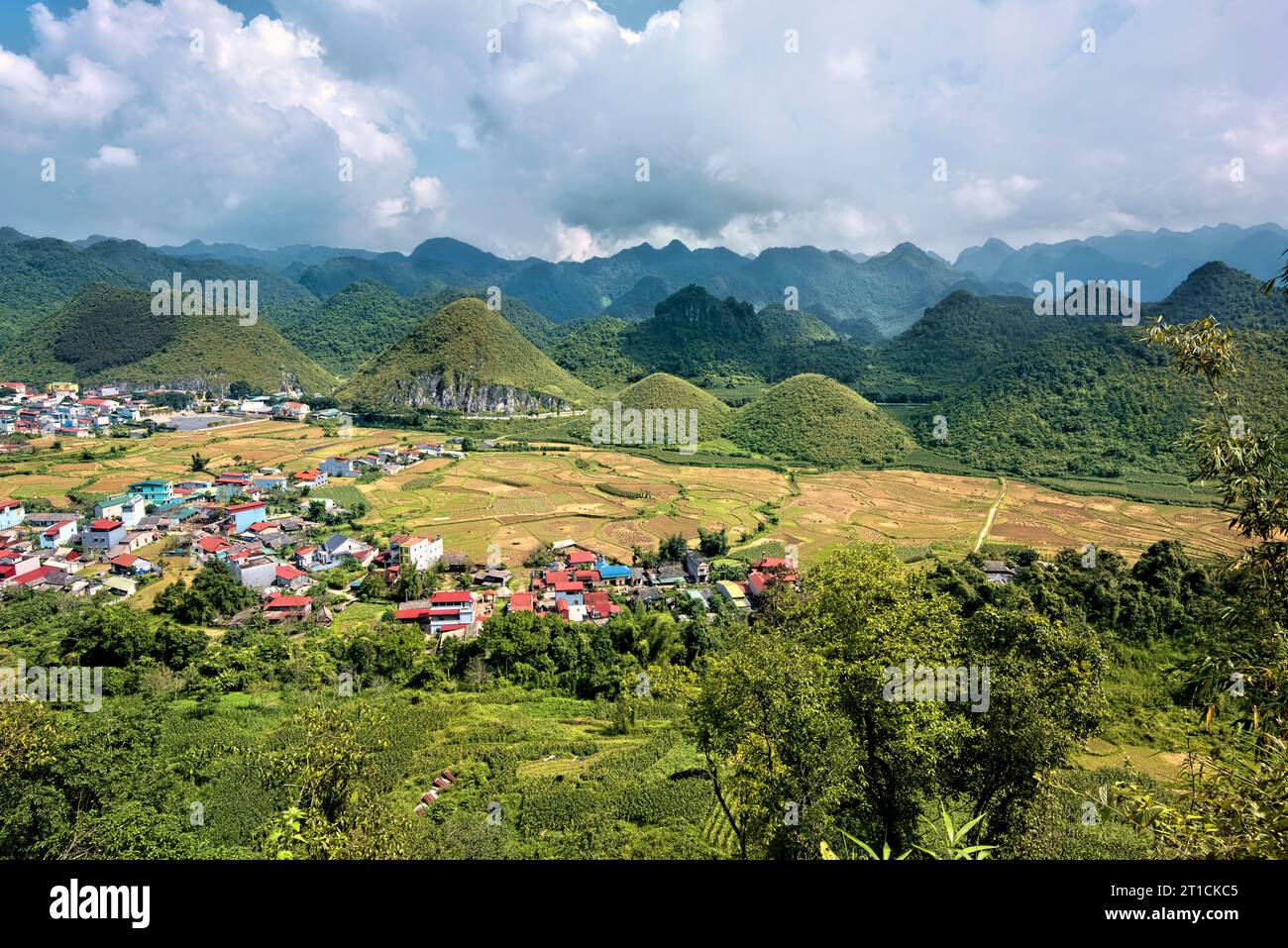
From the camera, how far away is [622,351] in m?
136

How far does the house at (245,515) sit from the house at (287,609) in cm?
1290

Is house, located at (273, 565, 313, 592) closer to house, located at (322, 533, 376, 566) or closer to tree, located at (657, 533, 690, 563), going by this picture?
house, located at (322, 533, 376, 566)

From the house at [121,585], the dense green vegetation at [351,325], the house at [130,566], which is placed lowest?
the house at [121,585]

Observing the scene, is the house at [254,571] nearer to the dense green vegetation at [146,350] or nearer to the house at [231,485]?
the house at [231,485]

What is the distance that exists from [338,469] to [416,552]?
2603cm

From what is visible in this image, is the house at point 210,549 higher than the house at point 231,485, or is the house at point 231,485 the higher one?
the house at point 231,485

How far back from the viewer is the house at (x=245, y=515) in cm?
3894

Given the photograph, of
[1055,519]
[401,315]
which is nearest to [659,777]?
[1055,519]

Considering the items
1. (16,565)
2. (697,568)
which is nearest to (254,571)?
(16,565)

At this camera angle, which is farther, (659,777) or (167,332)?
(167,332)

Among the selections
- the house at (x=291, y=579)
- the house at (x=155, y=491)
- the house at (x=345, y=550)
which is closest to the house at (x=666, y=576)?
the house at (x=345, y=550)

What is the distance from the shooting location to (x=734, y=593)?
30.8 meters
